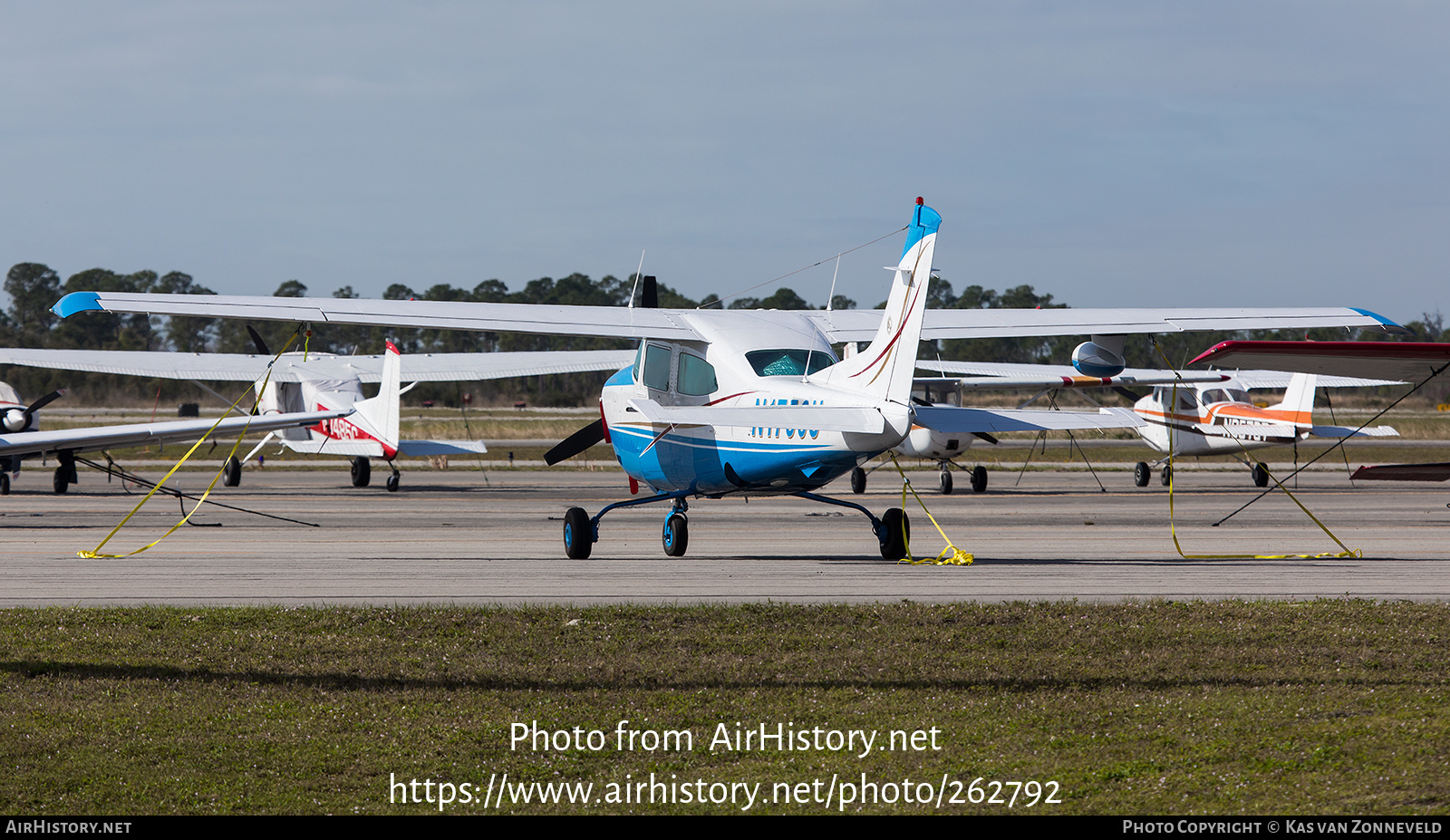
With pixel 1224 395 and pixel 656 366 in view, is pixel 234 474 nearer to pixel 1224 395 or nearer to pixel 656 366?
pixel 656 366

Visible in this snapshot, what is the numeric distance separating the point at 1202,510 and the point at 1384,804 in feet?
→ 61.8

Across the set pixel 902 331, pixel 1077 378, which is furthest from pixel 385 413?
pixel 902 331

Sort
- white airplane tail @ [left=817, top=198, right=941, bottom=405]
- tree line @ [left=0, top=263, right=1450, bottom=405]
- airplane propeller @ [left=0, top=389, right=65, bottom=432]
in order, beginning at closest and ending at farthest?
1. white airplane tail @ [left=817, top=198, right=941, bottom=405]
2. airplane propeller @ [left=0, top=389, right=65, bottom=432]
3. tree line @ [left=0, top=263, right=1450, bottom=405]

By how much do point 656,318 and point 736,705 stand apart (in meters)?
8.67

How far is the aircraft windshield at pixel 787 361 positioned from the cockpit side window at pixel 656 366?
138 cm

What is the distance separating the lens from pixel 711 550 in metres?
15.7

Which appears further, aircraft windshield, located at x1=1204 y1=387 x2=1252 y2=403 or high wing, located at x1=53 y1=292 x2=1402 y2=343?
aircraft windshield, located at x1=1204 y1=387 x2=1252 y2=403

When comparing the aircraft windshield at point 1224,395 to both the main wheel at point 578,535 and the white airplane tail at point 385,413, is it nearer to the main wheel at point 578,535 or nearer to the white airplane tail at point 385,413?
the white airplane tail at point 385,413

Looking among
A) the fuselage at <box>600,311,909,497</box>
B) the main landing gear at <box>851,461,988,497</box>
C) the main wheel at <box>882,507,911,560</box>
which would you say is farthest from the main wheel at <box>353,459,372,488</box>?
the main wheel at <box>882,507,911,560</box>

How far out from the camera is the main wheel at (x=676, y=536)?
14.4 m

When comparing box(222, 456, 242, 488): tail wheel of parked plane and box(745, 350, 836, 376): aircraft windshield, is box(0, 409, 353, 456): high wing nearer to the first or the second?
box(745, 350, 836, 376): aircraft windshield

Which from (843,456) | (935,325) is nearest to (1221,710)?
(843,456)

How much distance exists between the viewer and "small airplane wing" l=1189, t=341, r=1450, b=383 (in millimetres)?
7473

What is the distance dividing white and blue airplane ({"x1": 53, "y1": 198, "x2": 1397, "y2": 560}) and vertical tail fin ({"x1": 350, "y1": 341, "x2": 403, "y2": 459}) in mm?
13439
